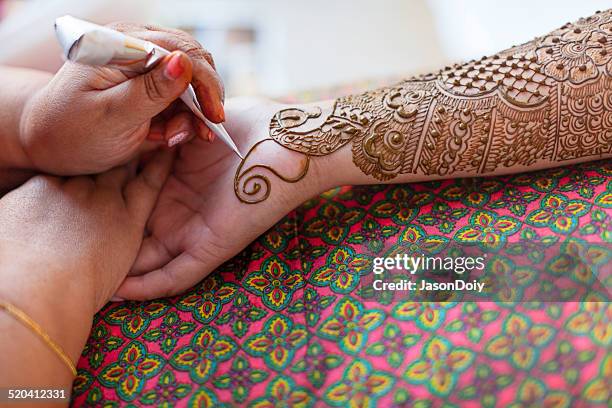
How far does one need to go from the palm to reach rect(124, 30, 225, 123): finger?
0.30 feet

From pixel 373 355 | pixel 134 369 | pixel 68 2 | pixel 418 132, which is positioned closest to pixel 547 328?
pixel 373 355

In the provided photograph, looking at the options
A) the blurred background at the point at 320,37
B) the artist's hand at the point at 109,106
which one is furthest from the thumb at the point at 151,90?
the blurred background at the point at 320,37

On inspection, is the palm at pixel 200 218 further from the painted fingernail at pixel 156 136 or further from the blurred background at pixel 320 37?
the blurred background at pixel 320 37

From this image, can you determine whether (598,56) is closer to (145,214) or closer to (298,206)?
(298,206)

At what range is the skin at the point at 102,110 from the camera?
0.77 meters

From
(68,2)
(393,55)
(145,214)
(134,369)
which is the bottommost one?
(134,369)

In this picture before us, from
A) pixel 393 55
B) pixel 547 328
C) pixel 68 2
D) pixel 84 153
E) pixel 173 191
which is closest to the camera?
pixel 547 328

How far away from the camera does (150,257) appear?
0.90 metres

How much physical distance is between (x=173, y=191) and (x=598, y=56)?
0.70 metres

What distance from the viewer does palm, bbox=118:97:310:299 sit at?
842mm

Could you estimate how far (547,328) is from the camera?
69cm

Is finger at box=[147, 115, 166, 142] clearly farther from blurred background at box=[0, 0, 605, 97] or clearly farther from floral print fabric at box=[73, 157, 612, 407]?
blurred background at box=[0, 0, 605, 97]

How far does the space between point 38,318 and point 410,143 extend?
0.57m

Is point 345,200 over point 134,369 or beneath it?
over
